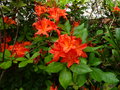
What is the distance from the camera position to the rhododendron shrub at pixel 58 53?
3.74 feet

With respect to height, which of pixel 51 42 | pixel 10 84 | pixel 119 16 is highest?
pixel 119 16

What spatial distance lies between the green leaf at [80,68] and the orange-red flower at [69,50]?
23 millimetres

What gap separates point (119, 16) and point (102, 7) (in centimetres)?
59

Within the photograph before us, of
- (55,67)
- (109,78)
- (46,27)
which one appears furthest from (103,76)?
(46,27)

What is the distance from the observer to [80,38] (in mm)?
1215

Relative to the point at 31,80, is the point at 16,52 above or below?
above

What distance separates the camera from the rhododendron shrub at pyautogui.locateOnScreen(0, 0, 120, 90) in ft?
3.74

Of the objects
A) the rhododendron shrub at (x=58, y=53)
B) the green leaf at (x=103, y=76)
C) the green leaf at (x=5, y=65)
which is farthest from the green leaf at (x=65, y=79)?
the green leaf at (x=5, y=65)

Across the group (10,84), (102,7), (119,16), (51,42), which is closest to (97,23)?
(119,16)

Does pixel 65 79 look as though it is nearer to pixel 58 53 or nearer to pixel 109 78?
pixel 58 53

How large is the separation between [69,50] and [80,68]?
0.37 feet

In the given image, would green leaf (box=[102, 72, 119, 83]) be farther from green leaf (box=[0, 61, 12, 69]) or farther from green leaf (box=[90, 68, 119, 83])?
green leaf (box=[0, 61, 12, 69])

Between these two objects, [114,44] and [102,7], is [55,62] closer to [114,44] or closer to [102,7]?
[114,44]

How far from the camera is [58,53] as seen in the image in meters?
1.12
